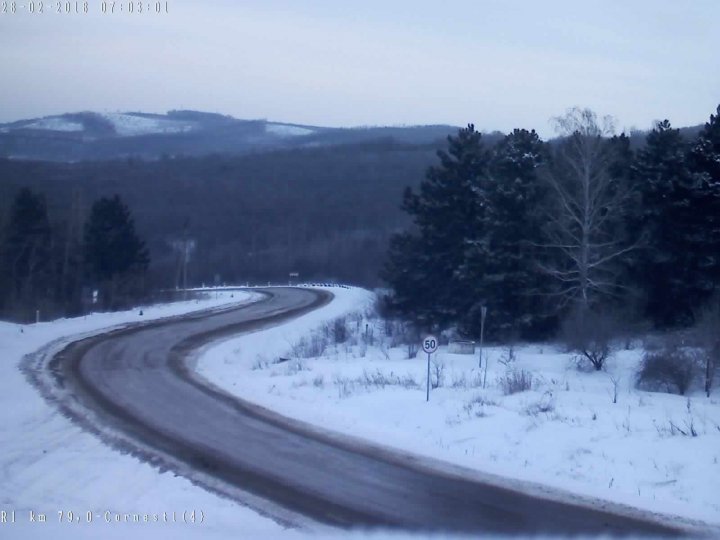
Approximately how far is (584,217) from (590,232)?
69 cm

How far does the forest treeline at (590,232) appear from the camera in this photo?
1431 inches

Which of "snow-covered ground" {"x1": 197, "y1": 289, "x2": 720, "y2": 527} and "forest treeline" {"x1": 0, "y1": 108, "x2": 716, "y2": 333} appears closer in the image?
"snow-covered ground" {"x1": 197, "y1": 289, "x2": 720, "y2": 527}

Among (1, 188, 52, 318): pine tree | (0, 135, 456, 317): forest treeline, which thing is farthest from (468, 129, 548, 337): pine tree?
(0, 135, 456, 317): forest treeline

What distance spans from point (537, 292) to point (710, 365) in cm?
1535

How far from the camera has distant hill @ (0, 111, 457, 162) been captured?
77.4m

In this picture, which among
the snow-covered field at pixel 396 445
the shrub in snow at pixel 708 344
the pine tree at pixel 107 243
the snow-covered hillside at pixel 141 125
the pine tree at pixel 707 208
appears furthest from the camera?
the snow-covered hillside at pixel 141 125

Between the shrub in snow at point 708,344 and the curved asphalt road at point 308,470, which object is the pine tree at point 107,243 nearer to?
the curved asphalt road at point 308,470

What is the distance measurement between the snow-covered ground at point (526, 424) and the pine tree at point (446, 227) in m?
17.2

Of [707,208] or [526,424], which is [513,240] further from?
[526,424]

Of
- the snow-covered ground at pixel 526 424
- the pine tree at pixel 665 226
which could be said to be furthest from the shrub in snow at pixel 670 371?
the pine tree at pixel 665 226

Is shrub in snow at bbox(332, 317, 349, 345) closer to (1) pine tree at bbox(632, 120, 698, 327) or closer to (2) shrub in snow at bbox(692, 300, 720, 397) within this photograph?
(1) pine tree at bbox(632, 120, 698, 327)

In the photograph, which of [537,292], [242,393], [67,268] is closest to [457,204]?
[537,292]

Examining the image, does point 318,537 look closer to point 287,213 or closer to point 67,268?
point 67,268

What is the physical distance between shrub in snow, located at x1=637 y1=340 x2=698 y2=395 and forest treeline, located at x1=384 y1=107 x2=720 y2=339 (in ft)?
32.4
